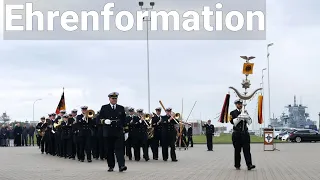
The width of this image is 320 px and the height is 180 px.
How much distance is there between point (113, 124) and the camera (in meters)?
16.6

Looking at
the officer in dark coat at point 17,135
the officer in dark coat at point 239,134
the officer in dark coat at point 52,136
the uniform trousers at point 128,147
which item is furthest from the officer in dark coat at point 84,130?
the officer in dark coat at point 17,135

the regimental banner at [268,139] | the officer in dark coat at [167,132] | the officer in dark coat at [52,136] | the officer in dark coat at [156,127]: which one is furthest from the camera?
the regimental banner at [268,139]

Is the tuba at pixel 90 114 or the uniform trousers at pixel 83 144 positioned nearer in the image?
the tuba at pixel 90 114

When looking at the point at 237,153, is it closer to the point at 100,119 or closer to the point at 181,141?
the point at 100,119

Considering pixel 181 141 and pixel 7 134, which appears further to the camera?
pixel 7 134

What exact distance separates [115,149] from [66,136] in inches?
369

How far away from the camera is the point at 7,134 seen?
48469 millimetres

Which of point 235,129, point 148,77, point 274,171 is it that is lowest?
point 274,171

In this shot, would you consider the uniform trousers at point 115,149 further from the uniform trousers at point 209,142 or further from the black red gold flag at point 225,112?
the uniform trousers at point 209,142

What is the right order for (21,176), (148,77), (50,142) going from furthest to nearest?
1. (148,77)
2. (50,142)
3. (21,176)

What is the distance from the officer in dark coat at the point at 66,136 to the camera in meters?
25.2

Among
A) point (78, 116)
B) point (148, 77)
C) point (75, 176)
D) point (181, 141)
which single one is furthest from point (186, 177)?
point (148, 77)

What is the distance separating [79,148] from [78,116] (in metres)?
1.40

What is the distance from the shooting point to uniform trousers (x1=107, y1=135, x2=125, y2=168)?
16516 millimetres
